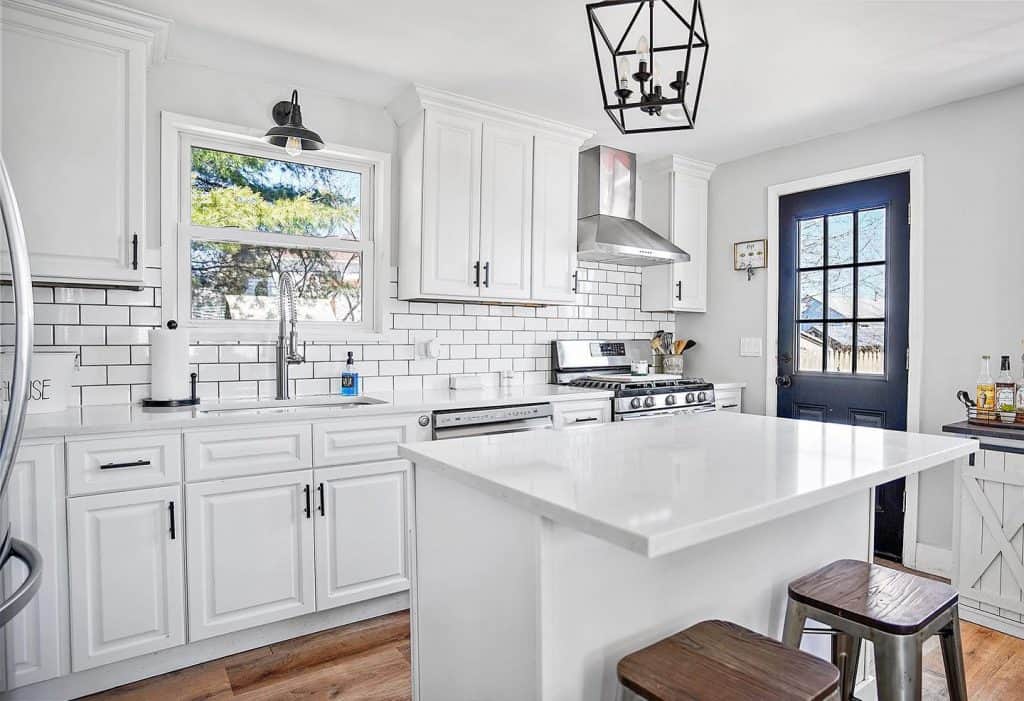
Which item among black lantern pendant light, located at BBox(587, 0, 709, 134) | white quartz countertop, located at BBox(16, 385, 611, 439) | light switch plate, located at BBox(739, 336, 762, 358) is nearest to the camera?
black lantern pendant light, located at BBox(587, 0, 709, 134)

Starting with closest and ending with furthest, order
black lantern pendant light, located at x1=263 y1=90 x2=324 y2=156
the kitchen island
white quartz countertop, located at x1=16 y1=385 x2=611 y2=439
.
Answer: the kitchen island, white quartz countertop, located at x1=16 y1=385 x2=611 y2=439, black lantern pendant light, located at x1=263 y1=90 x2=324 y2=156

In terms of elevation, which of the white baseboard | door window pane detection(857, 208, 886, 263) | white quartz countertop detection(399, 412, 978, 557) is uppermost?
door window pane detection(857, 208, 886, 263)

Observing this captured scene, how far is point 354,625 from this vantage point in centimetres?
270

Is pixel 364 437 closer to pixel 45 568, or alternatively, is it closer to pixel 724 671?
pixel 45 568

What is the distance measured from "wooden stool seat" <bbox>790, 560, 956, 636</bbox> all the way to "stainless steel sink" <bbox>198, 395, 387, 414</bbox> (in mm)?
1888

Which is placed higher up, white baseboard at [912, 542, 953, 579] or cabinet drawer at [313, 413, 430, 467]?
cabinet drawer at [313, 413, 430, 467]

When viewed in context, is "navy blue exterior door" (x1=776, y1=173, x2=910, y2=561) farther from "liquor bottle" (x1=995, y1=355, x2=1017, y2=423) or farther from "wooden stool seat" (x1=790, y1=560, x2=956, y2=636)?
"wooden stool seat" (x1=790, y1=560, x2=956, y2=636)

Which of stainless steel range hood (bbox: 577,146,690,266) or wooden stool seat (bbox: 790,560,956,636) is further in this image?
stainless steel range hood (bbox: 577,146,690,266)

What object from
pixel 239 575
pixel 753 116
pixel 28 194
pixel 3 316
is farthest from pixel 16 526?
pixel 753 116

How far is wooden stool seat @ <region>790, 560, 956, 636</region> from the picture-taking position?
1366 mm

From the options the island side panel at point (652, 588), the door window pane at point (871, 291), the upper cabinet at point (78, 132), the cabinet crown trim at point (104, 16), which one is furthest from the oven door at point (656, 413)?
the cabinet crown trim at point (104, 16)

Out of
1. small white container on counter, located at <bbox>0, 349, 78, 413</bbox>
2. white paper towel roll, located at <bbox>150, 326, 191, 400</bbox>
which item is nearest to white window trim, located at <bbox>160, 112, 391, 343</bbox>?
white paper towel roll, located at <bbox>150, 326, 191, 400</bbox>

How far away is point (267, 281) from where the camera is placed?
10.2 ft

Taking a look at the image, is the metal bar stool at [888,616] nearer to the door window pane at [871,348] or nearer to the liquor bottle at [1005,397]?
the liquor bottle at [1005,397]
